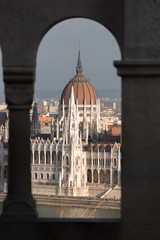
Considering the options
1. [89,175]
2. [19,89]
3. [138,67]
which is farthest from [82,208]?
[138,67]

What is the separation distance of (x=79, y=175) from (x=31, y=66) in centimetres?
3075

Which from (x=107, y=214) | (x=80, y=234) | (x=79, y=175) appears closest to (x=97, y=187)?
(x=79, y=175)

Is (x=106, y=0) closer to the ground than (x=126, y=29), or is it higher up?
higher up

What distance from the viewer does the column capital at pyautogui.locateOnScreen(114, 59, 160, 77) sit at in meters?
1.95

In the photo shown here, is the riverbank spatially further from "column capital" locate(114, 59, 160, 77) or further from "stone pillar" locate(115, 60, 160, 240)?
"column capital" locate(114, 59, 160, 77)

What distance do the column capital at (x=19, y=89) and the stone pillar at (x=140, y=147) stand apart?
1.19 ft

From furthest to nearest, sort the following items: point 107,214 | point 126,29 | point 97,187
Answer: point 97,187
point 107,214
point 126,29

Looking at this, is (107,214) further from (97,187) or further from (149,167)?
(149,167)

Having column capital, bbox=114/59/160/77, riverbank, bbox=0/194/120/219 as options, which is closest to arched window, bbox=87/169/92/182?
riverbank, bbox=0/194/120/219

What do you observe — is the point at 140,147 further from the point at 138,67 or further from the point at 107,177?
the point at 107,177

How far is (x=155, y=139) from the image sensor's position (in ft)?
6.54

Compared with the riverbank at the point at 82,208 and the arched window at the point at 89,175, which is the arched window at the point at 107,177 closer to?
the arched window at the point at 89,175

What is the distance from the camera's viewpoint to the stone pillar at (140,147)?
1976 millimetres

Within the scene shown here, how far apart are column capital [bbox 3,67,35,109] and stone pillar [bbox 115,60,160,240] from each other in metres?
0.36
